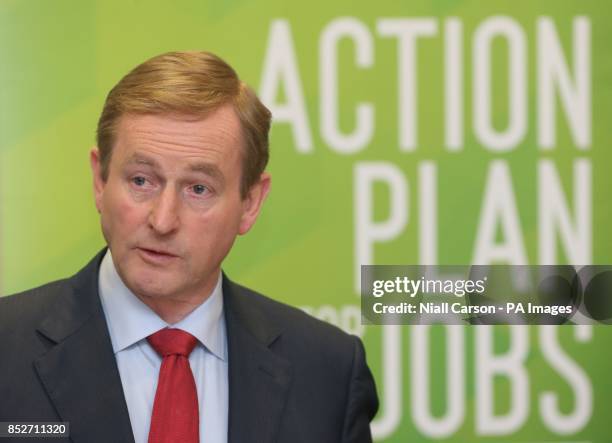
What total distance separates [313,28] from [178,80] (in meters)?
0.98

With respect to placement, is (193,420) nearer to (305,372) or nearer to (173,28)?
(305,372)

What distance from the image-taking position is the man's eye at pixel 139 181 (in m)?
1.92

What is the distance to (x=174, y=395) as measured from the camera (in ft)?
6.33

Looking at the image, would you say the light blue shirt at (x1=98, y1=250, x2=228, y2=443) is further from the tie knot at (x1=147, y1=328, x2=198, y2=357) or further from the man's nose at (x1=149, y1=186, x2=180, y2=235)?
the man's nose at (x1=149, y1=186, x2=180, y2=235)

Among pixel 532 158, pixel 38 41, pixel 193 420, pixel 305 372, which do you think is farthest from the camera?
pixel 532 158

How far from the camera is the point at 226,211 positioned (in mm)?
2016

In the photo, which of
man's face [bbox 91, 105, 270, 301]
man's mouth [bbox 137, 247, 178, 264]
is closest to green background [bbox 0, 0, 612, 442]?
man's face [bbox 91, 105, 270, 301]

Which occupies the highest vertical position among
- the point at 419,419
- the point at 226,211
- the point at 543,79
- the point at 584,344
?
the point at 543,79

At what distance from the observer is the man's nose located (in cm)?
187

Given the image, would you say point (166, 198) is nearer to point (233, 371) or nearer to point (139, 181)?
point (139, 181)

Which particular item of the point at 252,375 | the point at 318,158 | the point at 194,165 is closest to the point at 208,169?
the point at 194,165

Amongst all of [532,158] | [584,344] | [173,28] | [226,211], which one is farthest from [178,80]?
[584,344]

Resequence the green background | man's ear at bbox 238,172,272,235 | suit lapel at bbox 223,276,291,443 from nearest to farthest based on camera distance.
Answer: suit lapel at bbox 223,276,291,443
man's ear at bbox 238,172,272,235
the green background

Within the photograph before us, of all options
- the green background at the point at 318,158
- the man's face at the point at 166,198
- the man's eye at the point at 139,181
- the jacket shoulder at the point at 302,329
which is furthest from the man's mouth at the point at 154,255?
the green background at the point at 318,158
